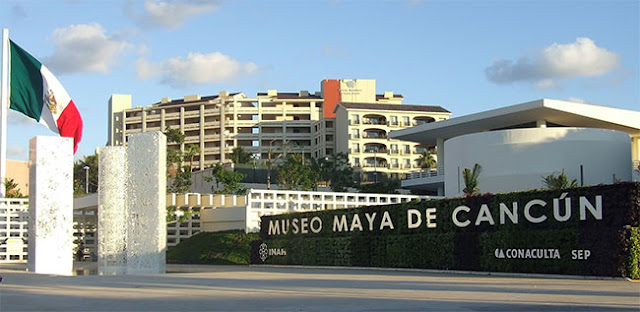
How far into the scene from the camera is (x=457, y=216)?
27250mm

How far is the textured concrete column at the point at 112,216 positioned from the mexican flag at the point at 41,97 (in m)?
2.42

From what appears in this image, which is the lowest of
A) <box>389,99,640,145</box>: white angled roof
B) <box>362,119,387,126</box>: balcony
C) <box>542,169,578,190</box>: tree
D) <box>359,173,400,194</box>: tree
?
<box>542,169,578,190</box>: tree

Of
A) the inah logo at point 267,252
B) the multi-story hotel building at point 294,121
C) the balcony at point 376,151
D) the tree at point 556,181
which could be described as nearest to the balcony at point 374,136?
the multi-story hotel building at point 294,121

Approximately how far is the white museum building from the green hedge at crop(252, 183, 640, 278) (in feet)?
78.4

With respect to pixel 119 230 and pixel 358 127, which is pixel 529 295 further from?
pixel 358 127

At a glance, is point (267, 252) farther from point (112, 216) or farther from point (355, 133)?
point (355, 133)

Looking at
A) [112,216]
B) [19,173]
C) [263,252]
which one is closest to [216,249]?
[263,252]

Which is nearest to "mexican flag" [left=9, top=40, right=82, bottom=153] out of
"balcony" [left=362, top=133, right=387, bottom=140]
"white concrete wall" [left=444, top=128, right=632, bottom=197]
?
"white concrete wall" [left=444, top=128, right=632, bottom=197]

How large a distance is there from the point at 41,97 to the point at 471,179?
101 feet

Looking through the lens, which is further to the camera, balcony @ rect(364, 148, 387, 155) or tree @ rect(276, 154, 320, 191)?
balcony @ rect(364, 148, 387, 155)

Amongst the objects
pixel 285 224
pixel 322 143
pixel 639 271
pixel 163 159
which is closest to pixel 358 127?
pixel 322 143

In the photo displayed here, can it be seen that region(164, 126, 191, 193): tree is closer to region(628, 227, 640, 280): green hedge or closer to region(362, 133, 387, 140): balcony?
region(362, 133, 387, 140): balcony

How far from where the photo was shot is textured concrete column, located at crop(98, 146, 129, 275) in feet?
106

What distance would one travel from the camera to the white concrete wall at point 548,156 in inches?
2126
